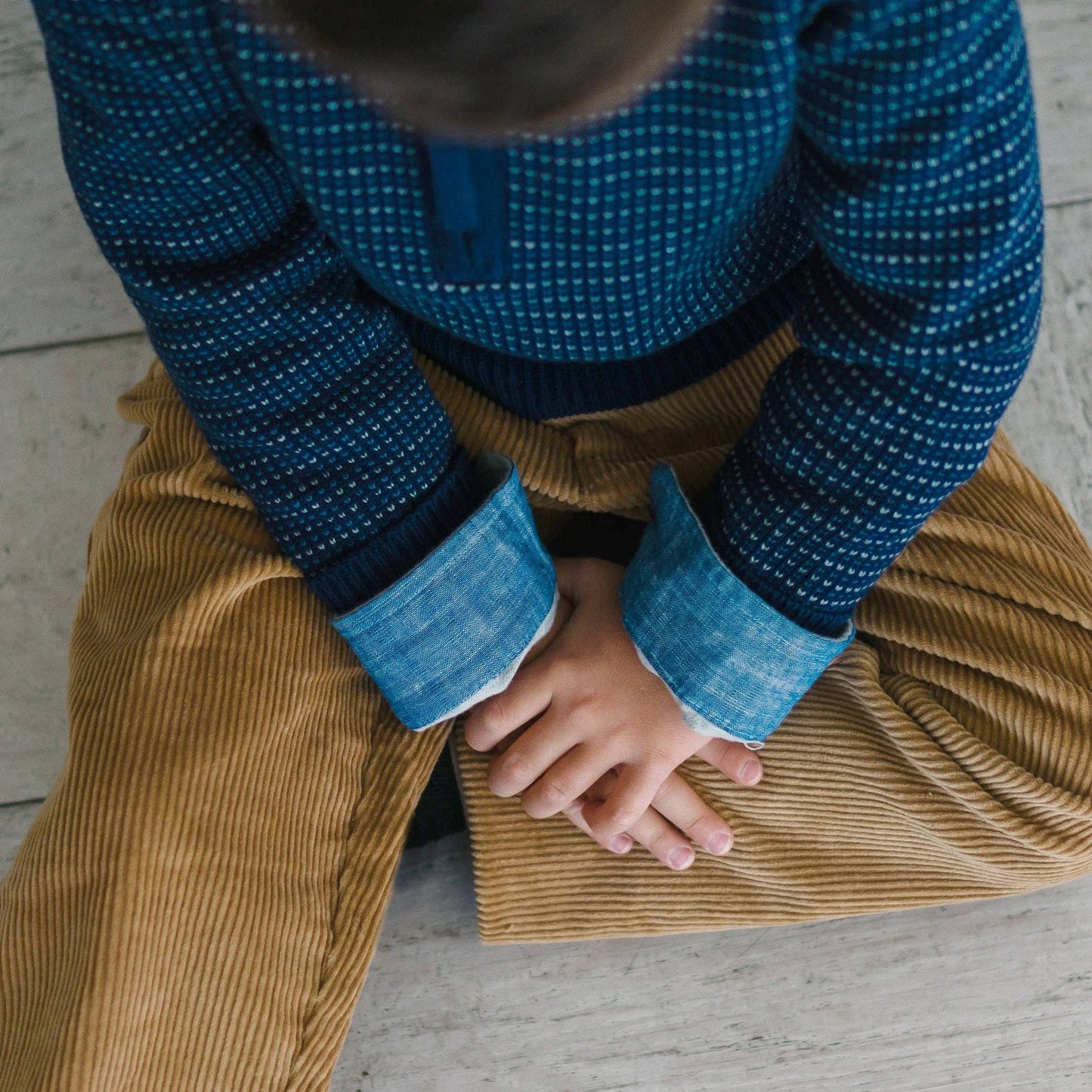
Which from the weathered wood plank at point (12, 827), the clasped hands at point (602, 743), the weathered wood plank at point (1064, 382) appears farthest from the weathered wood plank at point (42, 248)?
the weathered wood plank at point (1064, 382)

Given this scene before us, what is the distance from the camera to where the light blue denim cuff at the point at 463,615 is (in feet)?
1.66

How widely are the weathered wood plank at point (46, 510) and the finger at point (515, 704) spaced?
1.10ft

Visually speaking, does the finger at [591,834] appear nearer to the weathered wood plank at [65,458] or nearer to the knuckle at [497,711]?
the knuckle at [497,711]

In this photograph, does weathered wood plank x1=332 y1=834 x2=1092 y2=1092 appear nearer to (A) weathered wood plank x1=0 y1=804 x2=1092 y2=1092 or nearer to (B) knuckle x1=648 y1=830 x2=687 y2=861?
(A) weathered wood plank x1=0 y1=804 x2=1092 y2=1092

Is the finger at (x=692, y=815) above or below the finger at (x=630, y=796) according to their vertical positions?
below

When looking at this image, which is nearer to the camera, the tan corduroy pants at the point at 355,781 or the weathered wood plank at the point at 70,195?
the tan corduroy pants at the point at 355,781

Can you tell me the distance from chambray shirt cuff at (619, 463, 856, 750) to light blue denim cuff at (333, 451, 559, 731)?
0.18 feet

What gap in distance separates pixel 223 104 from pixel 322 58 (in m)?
0.12

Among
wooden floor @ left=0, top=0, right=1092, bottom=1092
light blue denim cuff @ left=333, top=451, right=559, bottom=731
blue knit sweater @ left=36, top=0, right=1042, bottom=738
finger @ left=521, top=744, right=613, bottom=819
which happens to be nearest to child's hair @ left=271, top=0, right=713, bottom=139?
blue knit sweater @ left=36, top=0, right=1042, bottom=738

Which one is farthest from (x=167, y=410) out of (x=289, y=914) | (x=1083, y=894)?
(x=1083, y=894)

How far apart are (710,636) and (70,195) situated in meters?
0.61

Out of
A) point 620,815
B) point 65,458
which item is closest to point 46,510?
point 65,458

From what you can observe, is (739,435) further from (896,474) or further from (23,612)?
(23,612)

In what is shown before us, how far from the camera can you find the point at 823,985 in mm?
653
